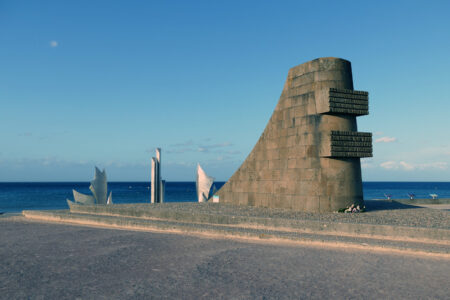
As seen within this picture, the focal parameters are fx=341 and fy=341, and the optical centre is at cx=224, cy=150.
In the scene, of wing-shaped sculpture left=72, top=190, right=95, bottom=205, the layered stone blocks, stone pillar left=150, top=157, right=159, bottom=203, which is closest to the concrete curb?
the layered stone blocks

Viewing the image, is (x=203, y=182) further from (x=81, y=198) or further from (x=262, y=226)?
(x=262, y=226)

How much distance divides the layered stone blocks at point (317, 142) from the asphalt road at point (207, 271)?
5.75 meters

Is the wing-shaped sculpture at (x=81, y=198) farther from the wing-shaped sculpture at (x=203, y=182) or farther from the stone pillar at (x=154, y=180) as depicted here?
the wing-shaped sculpture at (x=203, y=182)

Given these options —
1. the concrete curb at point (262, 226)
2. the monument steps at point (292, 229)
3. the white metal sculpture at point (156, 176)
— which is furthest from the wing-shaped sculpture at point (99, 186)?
the monument steps at point (292, 229)

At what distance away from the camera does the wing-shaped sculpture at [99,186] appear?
38312 millimetres

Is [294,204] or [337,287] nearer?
[337,287]

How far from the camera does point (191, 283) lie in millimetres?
6207

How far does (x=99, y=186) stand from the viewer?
1524 inches

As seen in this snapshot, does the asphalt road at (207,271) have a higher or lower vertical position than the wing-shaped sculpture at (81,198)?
lower

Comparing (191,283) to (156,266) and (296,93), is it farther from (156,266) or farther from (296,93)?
(296,93)

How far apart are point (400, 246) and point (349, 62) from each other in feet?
30.7

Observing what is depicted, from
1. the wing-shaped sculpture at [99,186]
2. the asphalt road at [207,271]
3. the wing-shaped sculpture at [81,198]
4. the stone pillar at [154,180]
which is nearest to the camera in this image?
the asphalt road at [207,271]

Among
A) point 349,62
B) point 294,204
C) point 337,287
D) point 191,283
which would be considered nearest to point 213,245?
point 191,283

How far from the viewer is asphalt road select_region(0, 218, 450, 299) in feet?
18.7
